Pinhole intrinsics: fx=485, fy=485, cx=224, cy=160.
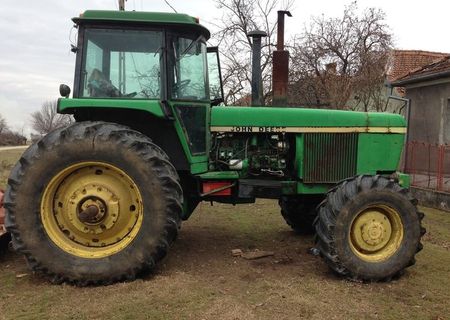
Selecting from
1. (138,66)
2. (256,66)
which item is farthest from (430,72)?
(138,66)

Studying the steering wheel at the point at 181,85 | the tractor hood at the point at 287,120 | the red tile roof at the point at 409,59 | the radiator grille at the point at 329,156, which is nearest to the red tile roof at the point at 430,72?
the red tile roof at the point at 409,59

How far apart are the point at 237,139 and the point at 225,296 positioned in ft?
6.55

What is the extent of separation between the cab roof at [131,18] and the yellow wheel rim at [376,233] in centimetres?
266

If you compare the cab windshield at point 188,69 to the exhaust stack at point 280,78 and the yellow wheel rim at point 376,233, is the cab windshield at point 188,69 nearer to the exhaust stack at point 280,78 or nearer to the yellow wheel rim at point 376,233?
the exhaust stack at point 280,78

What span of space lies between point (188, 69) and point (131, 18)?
2.55 ft

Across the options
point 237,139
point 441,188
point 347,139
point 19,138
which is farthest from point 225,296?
point 19,138

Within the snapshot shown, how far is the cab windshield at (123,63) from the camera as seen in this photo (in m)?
4.84

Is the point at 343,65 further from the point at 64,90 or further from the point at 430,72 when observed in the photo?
the point at 64,90

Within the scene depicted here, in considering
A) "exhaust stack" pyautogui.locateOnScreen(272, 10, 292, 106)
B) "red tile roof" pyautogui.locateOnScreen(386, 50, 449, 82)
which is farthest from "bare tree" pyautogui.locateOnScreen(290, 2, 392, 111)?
"exhaust stack" pyautogui.locateOnScreen(272, 10, 292, 106)

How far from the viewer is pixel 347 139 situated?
5.58m

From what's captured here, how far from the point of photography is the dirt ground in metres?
3.87

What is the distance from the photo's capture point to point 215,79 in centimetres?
587

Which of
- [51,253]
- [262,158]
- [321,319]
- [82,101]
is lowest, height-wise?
[321,319]

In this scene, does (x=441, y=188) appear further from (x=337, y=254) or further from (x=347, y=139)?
(x=337, y=254)
